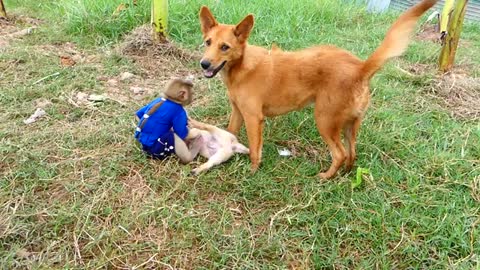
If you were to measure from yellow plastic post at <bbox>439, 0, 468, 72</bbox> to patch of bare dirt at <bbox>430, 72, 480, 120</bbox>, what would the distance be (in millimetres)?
152

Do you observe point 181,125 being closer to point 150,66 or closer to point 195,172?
point 195,172

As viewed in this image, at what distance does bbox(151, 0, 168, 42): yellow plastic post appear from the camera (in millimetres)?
5215

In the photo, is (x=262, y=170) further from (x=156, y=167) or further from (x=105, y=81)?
(x=105, y=81)

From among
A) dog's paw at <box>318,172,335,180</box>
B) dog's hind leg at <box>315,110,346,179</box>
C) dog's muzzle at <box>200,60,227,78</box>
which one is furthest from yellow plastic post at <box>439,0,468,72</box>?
dog's muzzle at <box>200,60,227,78</box>

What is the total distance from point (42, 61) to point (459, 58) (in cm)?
508

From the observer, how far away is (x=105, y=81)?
183 inches

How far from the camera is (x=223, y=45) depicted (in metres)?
3.23

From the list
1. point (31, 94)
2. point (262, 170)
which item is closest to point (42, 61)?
point (31, 94)

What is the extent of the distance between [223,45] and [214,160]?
85 centimetres

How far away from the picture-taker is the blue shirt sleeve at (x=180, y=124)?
320cm

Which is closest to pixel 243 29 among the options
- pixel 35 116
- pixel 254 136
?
pixel 254 136

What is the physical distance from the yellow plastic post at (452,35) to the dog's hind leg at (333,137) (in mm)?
2446

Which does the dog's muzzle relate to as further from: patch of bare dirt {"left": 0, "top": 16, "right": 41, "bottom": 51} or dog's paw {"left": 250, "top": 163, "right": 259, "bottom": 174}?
patch of bare dirt {"left": 0, "top": 16, "right": 41, "bottom": 51}

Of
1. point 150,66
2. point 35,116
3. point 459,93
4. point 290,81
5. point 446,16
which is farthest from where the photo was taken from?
point 446,16
